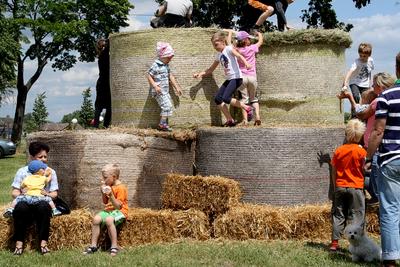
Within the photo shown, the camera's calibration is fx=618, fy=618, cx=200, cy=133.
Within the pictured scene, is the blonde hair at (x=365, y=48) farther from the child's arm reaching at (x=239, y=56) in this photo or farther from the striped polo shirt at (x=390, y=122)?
the striped polo shirt at (x=390, y=122)

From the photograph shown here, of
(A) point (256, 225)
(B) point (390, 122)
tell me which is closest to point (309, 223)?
(A) point (256, 225)

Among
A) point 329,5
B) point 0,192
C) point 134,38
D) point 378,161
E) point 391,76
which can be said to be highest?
point 329,5

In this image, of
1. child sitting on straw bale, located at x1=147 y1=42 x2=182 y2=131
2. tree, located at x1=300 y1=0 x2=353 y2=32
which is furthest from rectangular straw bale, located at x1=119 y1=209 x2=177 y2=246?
tree, located at x1=300 y1=0 x2=353 y2=32

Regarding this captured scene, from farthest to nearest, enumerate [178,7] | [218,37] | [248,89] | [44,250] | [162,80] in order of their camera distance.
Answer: [178,7] < [248,89] < [162,80] < [218,37] < [44,250]

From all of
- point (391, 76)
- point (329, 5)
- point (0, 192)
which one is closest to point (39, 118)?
point (329, 5)

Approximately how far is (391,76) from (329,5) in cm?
1824

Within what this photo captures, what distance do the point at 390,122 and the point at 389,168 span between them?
16.8 inches

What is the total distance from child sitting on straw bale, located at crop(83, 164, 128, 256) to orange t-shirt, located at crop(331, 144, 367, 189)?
8.13 ft

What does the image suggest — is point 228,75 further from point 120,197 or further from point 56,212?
point 56,212

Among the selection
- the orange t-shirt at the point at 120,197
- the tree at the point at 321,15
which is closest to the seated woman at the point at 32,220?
the orange t-shirt at the point at 120,197

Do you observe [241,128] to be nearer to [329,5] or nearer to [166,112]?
[166,112]

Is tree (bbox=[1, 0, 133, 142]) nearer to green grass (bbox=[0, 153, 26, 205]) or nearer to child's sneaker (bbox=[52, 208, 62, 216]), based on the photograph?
green grass (bbox=[0, 153, 26, 205])

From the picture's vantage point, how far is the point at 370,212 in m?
7.70

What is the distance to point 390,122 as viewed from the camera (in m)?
5.71
